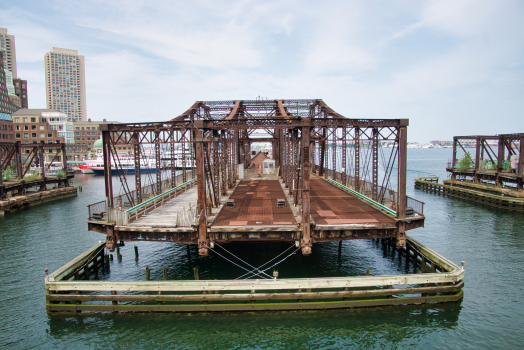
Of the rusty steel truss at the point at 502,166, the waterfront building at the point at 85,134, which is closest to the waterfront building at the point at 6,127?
the waterfront building at the point at 85,134

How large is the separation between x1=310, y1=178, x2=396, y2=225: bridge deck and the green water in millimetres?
4226

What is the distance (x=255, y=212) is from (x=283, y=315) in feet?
27.4

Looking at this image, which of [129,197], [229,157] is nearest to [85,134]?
[229,157]

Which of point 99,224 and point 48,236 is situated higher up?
point 99,224

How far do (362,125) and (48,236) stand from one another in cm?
3378

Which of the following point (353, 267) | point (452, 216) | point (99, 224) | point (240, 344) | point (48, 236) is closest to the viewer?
point (240, 344)

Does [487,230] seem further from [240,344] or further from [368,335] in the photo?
[240,344]

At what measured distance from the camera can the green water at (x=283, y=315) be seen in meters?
15.2

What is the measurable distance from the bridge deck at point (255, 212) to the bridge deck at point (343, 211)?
2.24m

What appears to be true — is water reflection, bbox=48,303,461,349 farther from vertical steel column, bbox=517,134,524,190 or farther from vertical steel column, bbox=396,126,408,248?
vertical steel column, bbox=517,134,524,190

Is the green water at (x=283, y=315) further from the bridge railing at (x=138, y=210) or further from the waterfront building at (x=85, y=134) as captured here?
the waterfront building at (x=85, y=134)

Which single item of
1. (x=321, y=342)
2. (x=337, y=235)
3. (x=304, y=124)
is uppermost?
(x=304, y=124)

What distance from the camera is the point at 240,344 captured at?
49.1ft

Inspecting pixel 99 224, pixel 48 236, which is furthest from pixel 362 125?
pixel 48 236
